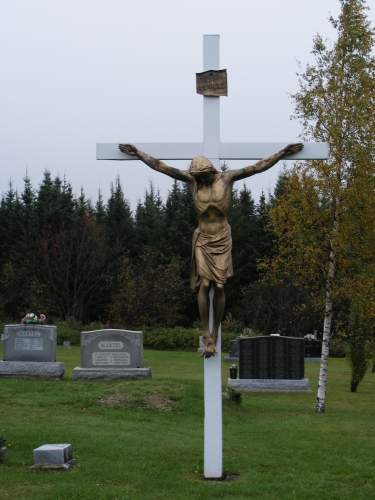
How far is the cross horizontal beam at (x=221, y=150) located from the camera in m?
7.30

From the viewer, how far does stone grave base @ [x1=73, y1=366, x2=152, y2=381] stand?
17.5 meters

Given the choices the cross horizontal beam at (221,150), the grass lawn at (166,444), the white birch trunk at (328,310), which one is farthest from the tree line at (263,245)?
the cross horizontal beam at (221,150)

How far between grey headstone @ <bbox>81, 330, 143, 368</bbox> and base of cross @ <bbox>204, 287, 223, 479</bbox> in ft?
35.9

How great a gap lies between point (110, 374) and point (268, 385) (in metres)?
5.31

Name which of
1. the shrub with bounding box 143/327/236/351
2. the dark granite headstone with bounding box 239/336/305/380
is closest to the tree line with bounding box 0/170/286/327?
the shrub with bounding box 143/327/236/351

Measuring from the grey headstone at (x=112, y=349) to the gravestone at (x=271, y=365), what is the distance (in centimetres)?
379

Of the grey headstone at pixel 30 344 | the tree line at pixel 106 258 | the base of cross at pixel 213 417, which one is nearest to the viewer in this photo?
the base of cross at pixel 213 417

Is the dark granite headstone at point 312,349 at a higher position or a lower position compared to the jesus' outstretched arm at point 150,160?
lower

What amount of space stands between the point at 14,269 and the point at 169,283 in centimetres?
1077

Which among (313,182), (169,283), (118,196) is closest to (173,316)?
(169,283)

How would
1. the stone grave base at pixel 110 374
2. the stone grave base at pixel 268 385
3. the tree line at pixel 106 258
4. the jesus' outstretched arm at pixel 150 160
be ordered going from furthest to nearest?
1. the tree line at pixel 106 258
2. the stone grave base at pixel 268 385
3. the stone grave base at pixel 110 374
4. the jesus' outstretched arm at pixel 150 160

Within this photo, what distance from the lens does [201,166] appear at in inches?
267

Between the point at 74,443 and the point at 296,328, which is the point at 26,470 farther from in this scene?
the point at 296,328

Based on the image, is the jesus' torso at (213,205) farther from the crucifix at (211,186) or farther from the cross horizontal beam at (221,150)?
the cross horizontal beam at (221,150)
